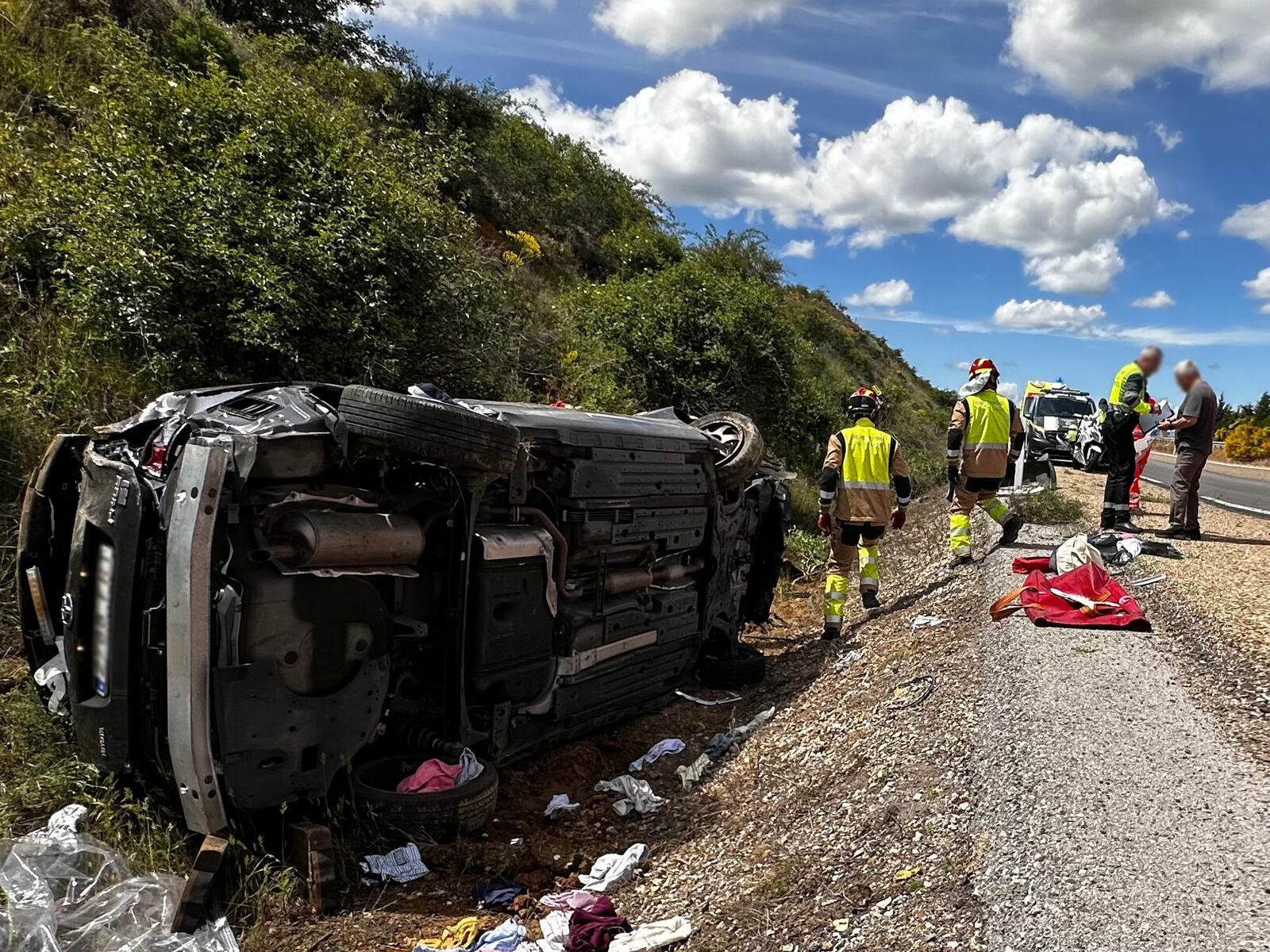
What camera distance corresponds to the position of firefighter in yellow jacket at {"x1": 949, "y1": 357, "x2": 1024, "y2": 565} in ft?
23.3

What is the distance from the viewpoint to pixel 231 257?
5.68 m

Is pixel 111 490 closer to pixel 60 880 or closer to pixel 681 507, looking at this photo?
pixel 60 880

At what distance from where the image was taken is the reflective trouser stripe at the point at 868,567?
22.5ft

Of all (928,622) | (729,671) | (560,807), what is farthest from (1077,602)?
(560,807)

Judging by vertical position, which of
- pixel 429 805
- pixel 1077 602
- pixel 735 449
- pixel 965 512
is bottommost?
pixel 429 805

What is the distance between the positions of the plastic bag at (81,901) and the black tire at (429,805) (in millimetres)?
705

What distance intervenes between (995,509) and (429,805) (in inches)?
228

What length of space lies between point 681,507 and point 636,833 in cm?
191

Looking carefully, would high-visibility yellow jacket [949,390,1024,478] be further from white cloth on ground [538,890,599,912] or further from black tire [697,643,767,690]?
white cloth on ground [538,890,599,912]

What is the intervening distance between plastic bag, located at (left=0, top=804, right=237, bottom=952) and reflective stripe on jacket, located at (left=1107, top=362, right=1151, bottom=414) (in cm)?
880

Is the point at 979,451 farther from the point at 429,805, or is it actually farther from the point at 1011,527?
the point at 429,805

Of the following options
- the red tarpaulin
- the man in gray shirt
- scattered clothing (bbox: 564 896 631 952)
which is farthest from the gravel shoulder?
the man in gray shirt

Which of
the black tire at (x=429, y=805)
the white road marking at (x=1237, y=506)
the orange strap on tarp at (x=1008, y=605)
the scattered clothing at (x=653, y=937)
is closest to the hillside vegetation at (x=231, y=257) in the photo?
the black tire at (x=429, y=805)

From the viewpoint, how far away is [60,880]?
2.89m
